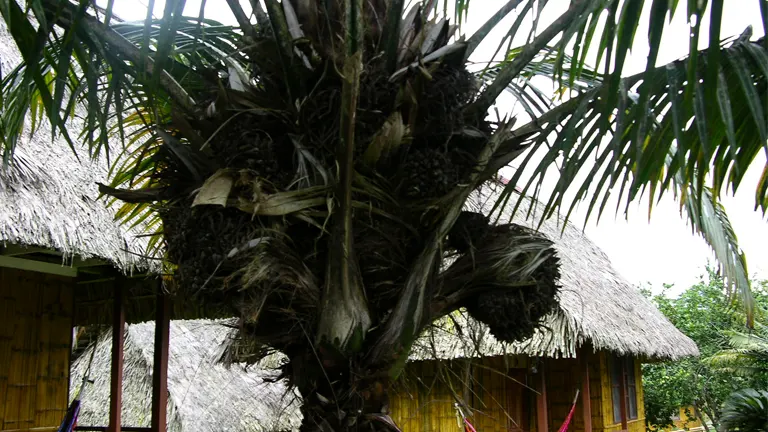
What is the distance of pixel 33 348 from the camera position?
5914 mm

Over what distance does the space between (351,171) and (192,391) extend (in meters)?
6.70

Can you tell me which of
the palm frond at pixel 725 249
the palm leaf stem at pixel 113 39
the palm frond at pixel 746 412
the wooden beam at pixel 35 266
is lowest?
the palm frond at pixel 746 412

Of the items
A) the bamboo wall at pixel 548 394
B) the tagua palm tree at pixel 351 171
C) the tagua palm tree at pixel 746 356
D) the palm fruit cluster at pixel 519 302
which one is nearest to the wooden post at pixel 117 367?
the tagua palm tree at pixel 351 171

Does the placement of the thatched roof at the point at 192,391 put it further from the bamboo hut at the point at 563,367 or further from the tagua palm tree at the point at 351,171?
the tagua palm tree at the point at 351,171

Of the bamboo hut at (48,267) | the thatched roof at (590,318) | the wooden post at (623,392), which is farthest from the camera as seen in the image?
the wooden post at (623,392)

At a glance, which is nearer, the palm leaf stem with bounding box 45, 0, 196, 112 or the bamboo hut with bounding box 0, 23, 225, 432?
the palm leaf stem with bounding box 45, 0, 196, 112

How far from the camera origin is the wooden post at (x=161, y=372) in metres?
5.40

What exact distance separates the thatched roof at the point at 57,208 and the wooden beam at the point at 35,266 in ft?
2.64

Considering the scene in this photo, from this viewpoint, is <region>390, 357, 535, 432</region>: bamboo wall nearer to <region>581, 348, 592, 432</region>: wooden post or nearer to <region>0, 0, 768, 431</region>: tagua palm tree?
<region>581, 348, 592, 432</region>: wooden post

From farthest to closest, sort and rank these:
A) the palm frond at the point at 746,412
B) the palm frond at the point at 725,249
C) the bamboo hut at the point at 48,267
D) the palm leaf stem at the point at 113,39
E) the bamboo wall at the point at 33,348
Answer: the palm frond at the point at 746,412, the bamboo wall at the point at 33,348, the bamboo hut at the point at 48,267, the palm frond at the point at 725,249, the palm leaf stem at the point at 113,39

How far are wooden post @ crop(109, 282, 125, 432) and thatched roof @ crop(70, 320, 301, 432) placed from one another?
5.44 feet

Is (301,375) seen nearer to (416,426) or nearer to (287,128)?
(287,128)

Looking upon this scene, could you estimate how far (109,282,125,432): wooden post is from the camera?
17.6 feet

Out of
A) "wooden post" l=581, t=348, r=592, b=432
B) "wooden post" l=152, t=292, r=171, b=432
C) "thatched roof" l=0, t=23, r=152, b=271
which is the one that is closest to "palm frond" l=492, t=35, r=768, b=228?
"thatched roof" l=0, t=23, r=152, b=271
